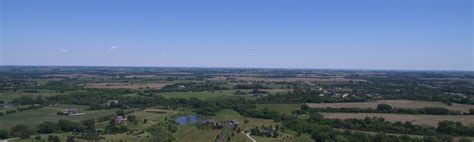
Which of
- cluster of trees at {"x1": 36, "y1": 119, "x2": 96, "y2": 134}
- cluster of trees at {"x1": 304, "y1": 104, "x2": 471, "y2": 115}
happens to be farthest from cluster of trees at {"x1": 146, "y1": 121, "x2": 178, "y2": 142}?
cluster of trees at {"x1": 304, "y1": 104, "x2": 471, "y2": 115}

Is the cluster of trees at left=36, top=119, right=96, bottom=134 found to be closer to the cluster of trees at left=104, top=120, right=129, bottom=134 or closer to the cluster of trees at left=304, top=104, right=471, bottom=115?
the cluster of trees at left=104, top=120, right=129, bottom=134

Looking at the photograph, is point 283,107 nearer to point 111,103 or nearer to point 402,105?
point 402,105

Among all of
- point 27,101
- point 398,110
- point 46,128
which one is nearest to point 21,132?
point 46,128

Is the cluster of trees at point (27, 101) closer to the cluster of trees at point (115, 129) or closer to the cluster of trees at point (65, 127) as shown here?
the cluster of trees at point (65, 127)

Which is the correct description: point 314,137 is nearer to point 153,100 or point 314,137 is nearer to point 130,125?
point 130,125

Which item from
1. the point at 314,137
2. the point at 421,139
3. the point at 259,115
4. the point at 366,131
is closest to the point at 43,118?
the point at 259,115

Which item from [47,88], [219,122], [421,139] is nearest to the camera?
[421,139]
